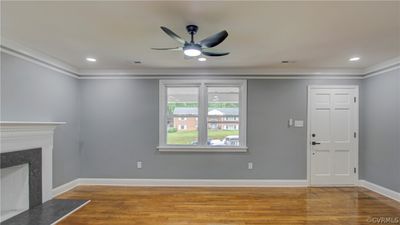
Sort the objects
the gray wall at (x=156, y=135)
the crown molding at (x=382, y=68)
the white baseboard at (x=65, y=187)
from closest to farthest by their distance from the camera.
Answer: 1. the crown molding at (x=382, y=68)
2. the white baseboard at (x=65, y=187)
3. the gray wall at (x=156, y=135)

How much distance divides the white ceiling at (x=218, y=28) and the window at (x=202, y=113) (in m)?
0.98

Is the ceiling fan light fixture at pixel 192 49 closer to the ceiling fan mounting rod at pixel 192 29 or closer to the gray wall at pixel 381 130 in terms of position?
the ceiling fan mounting rod at pixel 192 29

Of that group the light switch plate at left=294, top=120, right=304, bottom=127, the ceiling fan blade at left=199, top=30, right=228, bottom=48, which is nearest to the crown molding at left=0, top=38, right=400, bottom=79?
the light switch plate at left=294, top=120, right=304, bottom=127

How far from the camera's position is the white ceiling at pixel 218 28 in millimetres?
2275

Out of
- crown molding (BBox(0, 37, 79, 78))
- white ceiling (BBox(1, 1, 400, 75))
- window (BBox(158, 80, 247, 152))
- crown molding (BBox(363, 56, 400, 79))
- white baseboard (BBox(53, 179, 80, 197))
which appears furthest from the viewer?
window (BBox(158, 80, 247, 152))

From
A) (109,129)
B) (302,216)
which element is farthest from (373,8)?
(109,129)

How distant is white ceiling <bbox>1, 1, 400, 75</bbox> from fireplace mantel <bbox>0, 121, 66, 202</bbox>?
45.8 inches

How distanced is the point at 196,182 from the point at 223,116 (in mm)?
1512

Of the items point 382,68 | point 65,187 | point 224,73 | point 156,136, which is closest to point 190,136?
point 156,136

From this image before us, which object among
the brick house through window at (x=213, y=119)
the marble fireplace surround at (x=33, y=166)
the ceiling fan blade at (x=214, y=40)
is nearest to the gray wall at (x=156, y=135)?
the brick house through window at (x=213, y=119)

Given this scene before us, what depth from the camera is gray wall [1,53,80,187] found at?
11.1 feet

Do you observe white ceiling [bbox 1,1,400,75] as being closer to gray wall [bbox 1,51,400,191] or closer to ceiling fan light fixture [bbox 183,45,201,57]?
ceiling fan light fixture [bbox 183,45,201,57]

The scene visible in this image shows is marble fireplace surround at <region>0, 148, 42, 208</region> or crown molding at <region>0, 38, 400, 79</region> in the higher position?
crown molding at <region>0, 38, 400, 79</region>

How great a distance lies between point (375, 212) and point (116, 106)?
4.96 meters
